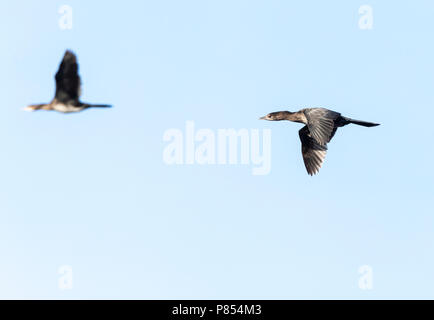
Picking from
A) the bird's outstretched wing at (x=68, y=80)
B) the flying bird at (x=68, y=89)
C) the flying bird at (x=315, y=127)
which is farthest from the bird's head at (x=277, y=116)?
the bird's outstretched wing at (x=68, y=80)

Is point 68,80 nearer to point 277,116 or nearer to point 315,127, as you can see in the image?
point 315,127

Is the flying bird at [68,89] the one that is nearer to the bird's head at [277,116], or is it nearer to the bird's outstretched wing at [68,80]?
the bird's outstretched wing at [68,80]

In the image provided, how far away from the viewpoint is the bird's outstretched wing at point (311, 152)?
33906mm

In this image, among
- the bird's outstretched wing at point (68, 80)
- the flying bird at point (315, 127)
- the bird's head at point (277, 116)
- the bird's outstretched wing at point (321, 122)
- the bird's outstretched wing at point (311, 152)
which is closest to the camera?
the bird's outstretched wing at point (68, 80)

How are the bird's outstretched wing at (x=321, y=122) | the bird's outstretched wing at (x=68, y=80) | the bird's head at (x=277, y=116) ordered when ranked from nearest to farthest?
the bird's outstretched wing at (x=68, y=80) → the bird's outstretched wing at (x=321, y=122) → the bird's head at (x=277, y=116)

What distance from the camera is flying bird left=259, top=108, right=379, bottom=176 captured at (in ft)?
101

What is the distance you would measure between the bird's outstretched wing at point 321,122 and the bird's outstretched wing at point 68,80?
8.04 m

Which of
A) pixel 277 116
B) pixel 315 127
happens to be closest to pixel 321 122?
pixel 315 127

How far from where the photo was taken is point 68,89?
2806 centimetres

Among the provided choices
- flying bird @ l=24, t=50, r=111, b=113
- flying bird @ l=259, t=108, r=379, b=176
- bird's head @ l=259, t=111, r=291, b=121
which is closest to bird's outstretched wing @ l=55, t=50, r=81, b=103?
flying bird @ l=24, t=50, r=111, b=113
